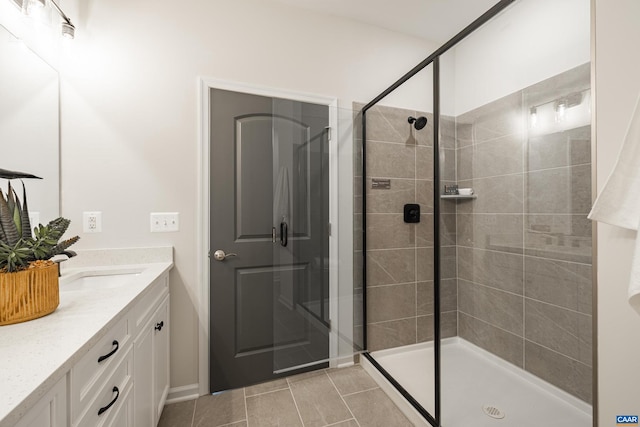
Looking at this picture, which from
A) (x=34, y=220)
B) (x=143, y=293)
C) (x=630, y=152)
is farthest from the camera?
(x=34, y=220)

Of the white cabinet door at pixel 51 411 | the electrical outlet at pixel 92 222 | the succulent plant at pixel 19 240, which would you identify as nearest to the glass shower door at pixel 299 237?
the electrical outlet at pixel 92 222

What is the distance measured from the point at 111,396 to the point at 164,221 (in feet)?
3.47

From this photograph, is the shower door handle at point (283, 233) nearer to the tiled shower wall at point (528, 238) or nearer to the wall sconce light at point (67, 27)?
the tiled shower wall at point (528, 238)

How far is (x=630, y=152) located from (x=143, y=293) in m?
1.71

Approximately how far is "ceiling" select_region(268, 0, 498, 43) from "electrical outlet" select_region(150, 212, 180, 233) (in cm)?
177

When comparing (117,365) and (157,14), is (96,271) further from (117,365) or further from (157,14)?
(157,14)

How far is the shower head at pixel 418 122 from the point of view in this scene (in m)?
2.03

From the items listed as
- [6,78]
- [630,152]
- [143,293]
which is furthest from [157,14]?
[630,152]

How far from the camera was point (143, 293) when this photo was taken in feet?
3.73

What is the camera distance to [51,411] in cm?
58

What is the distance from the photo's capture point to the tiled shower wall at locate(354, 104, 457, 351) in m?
2.16

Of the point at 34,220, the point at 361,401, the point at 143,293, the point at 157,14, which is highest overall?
the point at 157,14

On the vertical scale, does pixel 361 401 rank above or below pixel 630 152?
below

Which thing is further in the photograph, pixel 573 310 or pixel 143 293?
pixel 573 310
